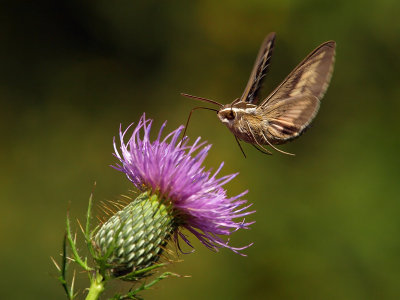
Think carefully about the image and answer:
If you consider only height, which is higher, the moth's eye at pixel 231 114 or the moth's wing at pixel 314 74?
the moth's wing at pixel 314 74

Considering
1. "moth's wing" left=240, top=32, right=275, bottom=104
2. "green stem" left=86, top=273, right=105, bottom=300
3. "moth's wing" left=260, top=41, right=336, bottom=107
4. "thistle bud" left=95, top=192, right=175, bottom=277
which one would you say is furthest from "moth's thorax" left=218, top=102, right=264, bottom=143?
"green stem" left=86, top=273, right=105, bottom=300

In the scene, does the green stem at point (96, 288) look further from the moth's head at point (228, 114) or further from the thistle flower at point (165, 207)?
the moth's head at point (228, 114)

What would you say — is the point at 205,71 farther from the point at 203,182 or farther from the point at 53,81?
the point at 203,182

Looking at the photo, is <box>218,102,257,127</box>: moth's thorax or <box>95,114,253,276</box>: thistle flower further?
<box>218,102,257,127</box>: moth's thorax

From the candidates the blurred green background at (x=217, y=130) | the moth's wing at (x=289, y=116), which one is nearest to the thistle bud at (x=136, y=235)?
the moth's wing at (x=289, y=116)

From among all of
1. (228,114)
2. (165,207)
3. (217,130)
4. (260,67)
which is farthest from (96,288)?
(217,130)

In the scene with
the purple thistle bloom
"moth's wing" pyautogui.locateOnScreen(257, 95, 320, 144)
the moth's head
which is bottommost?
the purple thistle bloom

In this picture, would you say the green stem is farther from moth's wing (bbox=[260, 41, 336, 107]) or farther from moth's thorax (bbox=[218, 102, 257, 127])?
moth's wing (bbox=[260, 41, 336, 107])

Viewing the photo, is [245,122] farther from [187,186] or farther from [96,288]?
[96,288]
